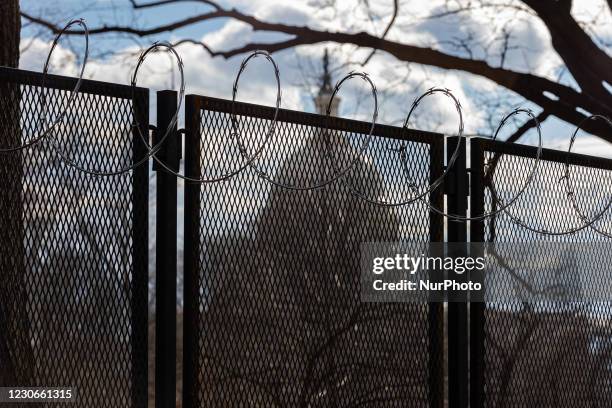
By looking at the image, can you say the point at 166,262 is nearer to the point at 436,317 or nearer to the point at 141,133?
the point at 141,133

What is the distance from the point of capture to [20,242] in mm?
3547

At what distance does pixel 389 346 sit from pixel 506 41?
7.88 meters

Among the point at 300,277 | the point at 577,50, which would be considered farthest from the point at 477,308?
the point at 577,50

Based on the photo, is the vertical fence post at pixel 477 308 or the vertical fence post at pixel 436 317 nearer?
the vertical fence post at pixel 436 317

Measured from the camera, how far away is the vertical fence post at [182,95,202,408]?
3863 mm

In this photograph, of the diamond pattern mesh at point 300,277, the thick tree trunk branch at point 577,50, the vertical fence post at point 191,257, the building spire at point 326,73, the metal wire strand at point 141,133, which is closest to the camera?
the metal wire strand at point 141,133

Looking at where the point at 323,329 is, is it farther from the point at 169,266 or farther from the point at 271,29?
the point at 271,29

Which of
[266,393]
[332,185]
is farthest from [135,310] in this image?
[332,185]

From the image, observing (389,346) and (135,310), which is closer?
(135,310)

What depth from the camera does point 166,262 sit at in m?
3.77

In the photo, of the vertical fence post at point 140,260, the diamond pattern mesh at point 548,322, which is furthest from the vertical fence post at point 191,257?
the diamond pattern mesh at point 548,322

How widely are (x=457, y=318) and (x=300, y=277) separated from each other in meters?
1.19

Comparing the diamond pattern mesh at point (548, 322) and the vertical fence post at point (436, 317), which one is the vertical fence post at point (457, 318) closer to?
the vertical fence post at point (436, 317)

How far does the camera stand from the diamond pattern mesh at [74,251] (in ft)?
11.6
